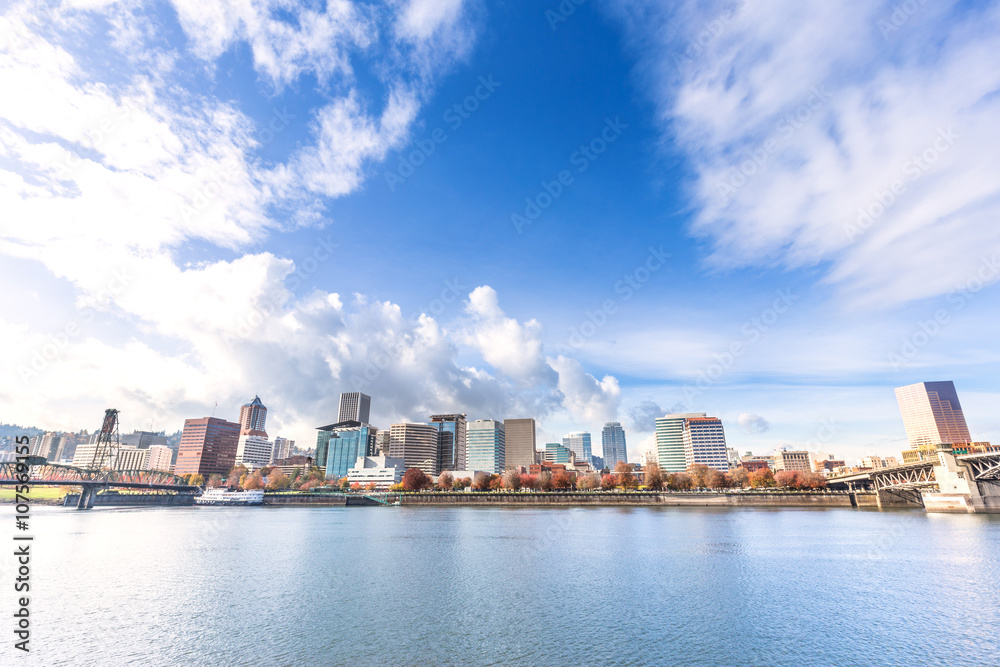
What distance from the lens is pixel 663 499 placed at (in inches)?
6639

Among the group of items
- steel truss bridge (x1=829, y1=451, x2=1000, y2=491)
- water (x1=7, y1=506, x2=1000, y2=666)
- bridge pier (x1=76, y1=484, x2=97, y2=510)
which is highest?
steel truss bridge (x1=829, y1=451, x2=1000, y2=491)

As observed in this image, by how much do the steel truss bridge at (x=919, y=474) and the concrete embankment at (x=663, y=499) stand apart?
8.37 m

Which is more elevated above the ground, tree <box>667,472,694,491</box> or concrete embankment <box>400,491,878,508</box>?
tree <box>667,472,694,491</box>

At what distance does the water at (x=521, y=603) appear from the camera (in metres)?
24.9

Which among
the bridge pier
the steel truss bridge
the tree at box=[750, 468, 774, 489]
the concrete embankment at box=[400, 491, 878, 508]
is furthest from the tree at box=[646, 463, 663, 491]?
the bridge pier

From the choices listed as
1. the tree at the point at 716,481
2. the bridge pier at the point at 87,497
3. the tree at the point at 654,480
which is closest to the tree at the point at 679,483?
the tree at the point at 654,480

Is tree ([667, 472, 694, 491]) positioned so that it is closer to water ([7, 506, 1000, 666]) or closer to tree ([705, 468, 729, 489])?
tree ([705, 468, 729, 489])

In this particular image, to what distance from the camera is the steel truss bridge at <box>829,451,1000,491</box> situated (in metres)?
112

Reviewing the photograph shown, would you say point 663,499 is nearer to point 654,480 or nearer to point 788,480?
point 654,480

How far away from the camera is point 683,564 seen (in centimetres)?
4831

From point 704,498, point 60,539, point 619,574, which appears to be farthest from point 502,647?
point 704,498

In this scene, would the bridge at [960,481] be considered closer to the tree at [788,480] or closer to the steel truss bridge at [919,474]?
the steel truss bridge at [919,474]

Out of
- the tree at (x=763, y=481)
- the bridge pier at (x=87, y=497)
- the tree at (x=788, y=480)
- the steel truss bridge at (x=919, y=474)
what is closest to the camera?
the steel truss bridge at (x=919, y=474)

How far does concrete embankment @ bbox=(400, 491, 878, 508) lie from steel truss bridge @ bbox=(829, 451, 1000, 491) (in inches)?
329
